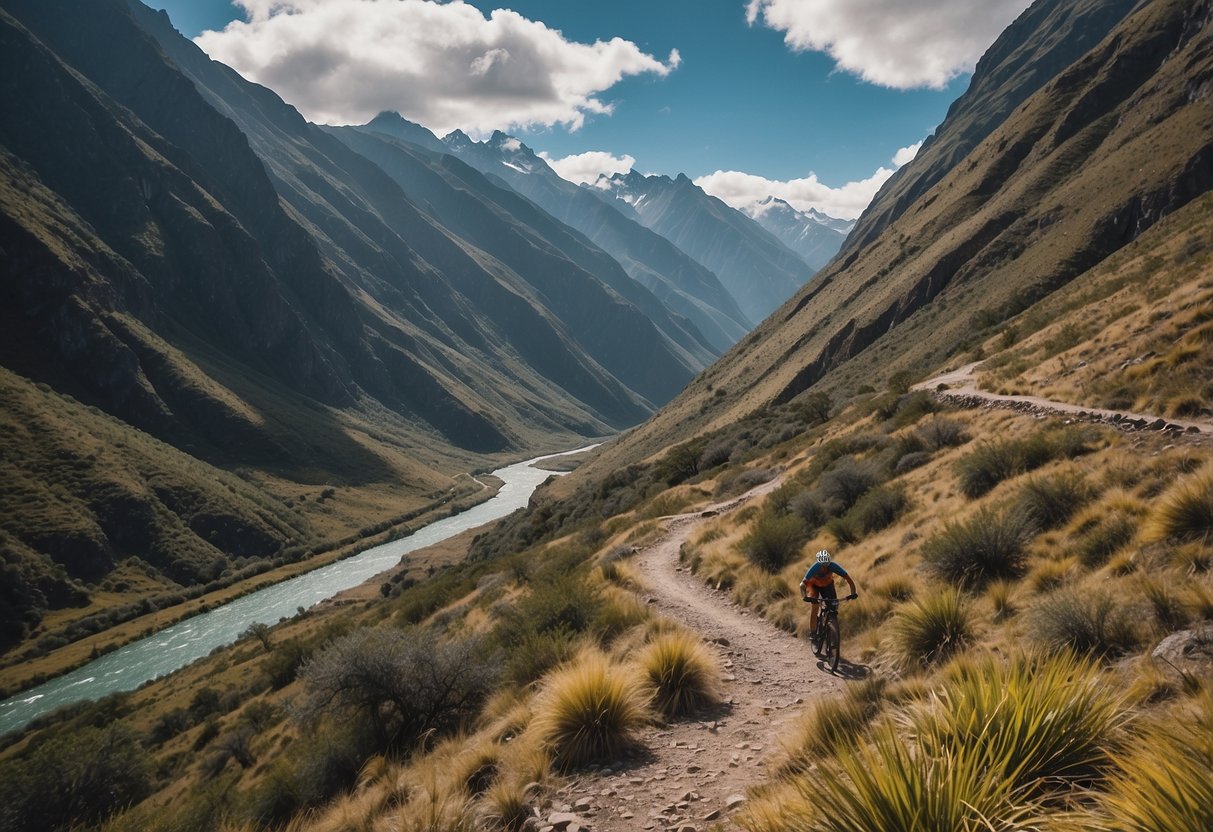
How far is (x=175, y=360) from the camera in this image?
172m

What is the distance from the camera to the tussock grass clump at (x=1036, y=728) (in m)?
3.76

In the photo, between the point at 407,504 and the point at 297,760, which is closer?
the point at 297,760

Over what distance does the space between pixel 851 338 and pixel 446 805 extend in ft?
245

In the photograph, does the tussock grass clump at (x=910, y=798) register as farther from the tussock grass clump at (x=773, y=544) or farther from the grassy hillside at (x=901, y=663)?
the tussock grass clump at (x=773, y=544)

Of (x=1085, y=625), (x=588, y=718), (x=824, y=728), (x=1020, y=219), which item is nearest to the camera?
(x=824, y=728)

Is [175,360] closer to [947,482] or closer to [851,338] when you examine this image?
[851,338]

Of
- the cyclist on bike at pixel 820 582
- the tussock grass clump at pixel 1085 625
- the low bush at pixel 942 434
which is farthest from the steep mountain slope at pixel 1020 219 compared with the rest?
the tussock grass clump at pixel 1085 625

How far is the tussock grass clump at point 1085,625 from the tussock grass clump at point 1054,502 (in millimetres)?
3699

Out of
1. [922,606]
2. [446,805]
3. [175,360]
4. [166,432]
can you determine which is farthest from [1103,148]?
[175,360]

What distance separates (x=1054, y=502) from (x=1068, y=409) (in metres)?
7.53

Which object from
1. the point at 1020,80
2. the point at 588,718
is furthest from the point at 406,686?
the point at 1020,80

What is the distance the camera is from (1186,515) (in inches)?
299

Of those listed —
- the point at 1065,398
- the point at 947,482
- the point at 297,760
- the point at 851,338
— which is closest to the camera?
the point at 297,760

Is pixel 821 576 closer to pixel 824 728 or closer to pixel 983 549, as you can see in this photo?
pixel 983 549
